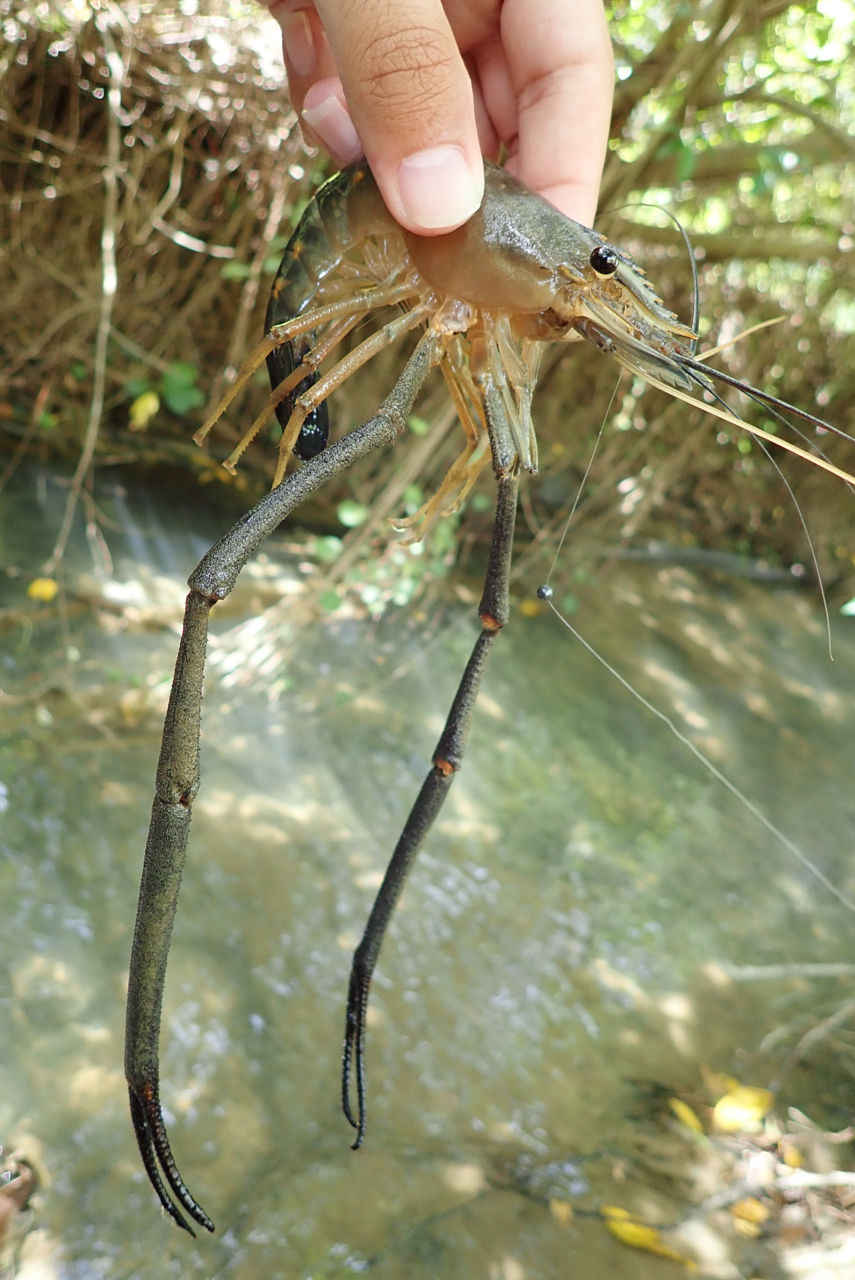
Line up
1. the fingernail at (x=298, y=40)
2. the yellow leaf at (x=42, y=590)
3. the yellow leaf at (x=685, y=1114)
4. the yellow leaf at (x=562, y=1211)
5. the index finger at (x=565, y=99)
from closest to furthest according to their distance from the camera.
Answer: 1. the index finger at (x=565, y=99)
2. the fingernail at (x=298, y=40)
3. the yellow leaf at (x=562, y=1211)
4. the yellow leaf at (x=685, y=1114)
5. the yellow leaf at (x=42, y=590)

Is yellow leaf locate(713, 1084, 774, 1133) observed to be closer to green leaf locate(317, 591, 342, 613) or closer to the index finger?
green leaf locate(317, 591, 342, 613)

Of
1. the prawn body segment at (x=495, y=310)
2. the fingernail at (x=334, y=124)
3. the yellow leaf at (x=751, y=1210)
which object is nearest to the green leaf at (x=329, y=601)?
the fingernail at (x=334, y=124)

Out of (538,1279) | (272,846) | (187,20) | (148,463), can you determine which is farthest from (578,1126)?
(187,20)

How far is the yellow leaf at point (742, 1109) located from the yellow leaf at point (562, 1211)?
579 mm

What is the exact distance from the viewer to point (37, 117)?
11.0 feet

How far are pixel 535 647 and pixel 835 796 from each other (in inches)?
63.7

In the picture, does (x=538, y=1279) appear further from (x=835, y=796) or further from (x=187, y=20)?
(x=187, y=20)

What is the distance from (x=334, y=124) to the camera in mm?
1604

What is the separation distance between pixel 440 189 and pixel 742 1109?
256 cm

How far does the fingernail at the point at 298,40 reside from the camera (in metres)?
1.70

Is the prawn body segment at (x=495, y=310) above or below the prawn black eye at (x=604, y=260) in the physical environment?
below

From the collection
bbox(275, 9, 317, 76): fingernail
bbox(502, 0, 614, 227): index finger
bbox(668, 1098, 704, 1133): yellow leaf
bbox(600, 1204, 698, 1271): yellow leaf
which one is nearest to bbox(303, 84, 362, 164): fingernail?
bbox(275, 9, 317, 76): fingernail

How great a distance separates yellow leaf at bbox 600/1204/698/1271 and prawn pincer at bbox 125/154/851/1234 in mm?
1127

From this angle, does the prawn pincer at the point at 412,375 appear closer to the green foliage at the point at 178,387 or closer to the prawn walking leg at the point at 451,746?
the prawn walking leg at the point at 451,746
